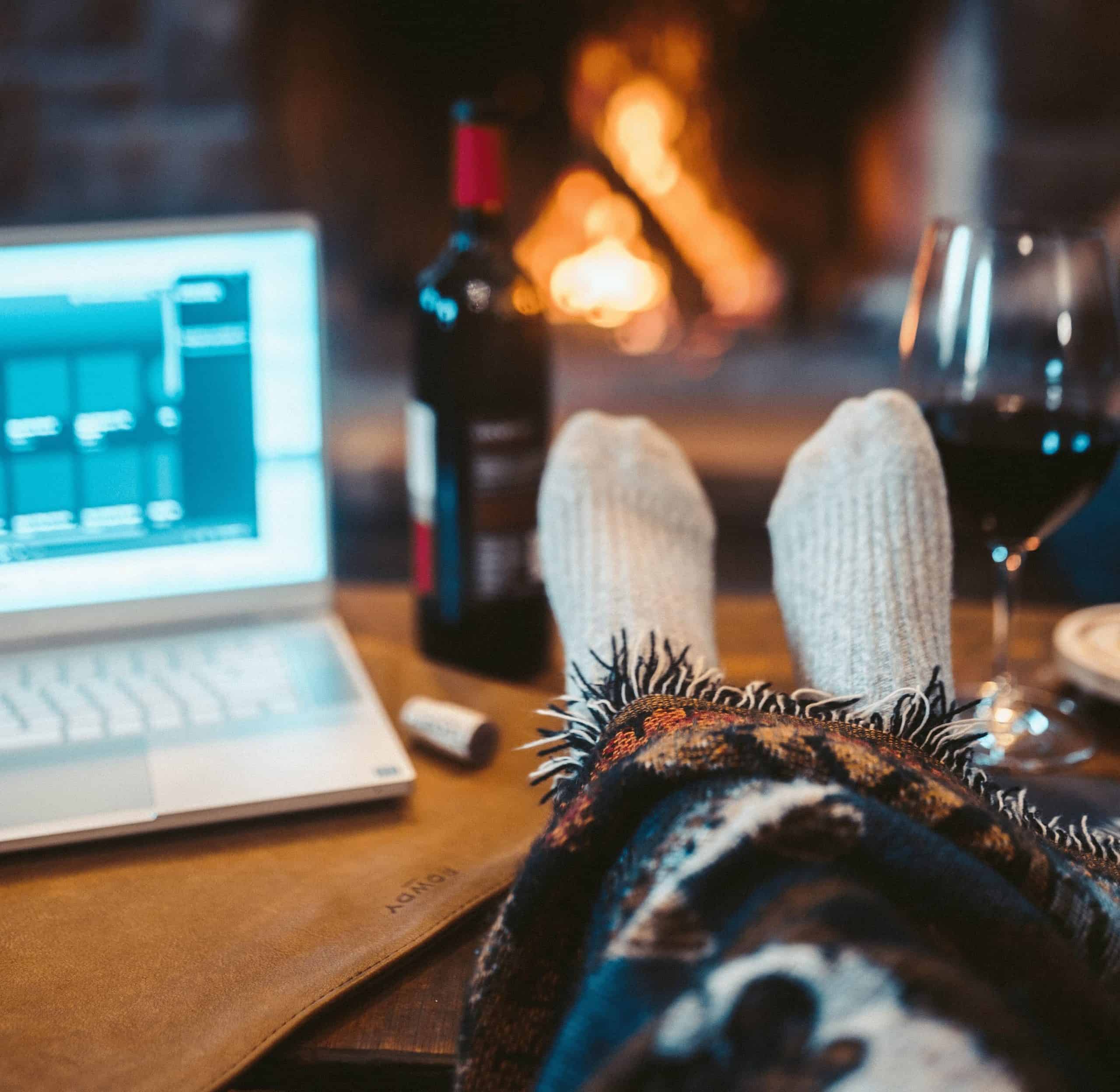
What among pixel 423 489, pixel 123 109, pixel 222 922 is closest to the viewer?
pixel 222 922

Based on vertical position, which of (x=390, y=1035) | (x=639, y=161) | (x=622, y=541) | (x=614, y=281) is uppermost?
(x=639, y=161)

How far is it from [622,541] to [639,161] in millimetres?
1097

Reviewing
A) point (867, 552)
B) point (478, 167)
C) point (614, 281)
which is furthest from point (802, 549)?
point (614, 281)

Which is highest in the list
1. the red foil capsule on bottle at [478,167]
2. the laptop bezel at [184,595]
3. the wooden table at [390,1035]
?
the red foil capsule on bottle at [478,167]

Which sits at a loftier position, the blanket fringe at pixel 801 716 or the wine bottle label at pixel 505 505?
the wine bottle label at pixel 505 505

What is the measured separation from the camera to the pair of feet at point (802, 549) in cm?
55

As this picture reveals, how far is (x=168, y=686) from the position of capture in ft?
1.99

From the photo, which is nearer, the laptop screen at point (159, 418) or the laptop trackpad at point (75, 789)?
the laptop trackpad at point (75, 789)

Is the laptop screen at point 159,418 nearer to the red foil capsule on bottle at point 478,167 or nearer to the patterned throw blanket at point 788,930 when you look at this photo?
the red foil capsule on bottle at point 478,167

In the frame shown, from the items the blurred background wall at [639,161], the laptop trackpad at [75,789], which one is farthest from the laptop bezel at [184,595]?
the blurred background wall at [639,161]

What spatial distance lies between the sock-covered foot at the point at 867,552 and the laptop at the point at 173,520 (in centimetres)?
21

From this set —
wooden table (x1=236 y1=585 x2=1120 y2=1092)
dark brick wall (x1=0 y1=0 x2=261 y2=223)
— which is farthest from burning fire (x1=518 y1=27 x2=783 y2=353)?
wooden table (x1=236 y1=585 x2=1120 y2=1092)

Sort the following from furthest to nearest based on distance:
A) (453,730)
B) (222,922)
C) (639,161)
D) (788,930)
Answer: (639,161) < (453,730) < (222,922) < (788,930)

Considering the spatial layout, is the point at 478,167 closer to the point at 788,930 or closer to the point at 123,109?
the point at 788,930
